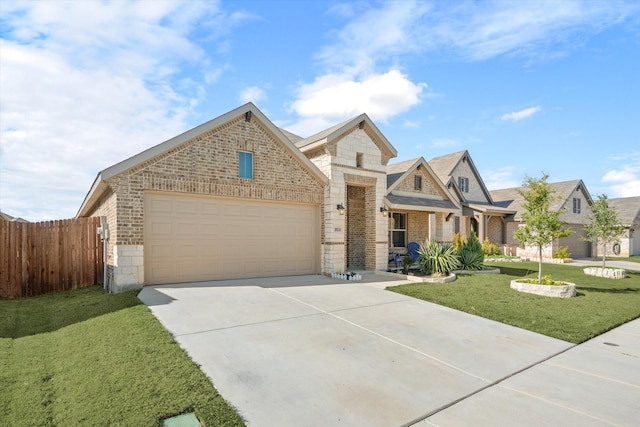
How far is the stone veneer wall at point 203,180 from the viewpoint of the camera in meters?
8.78

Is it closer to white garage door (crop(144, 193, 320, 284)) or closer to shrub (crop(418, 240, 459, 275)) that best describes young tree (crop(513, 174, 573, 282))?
shrub (crop(418, 240, 459, 275))

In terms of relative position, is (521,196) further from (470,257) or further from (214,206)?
(214,206)

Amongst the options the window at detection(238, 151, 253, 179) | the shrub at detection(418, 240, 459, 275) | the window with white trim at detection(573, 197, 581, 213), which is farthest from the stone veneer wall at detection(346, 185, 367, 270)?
the window with white trim at detection(573, 197, 581, 213)

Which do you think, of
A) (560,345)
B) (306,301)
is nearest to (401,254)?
(306,301)

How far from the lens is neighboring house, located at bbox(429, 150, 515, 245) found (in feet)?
79.0

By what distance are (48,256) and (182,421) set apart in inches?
357

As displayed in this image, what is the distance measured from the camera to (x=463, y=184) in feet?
83.5

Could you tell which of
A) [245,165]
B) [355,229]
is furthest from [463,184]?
[245,165]

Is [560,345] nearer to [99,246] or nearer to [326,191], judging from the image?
[326,191]

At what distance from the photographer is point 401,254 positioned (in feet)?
56.4

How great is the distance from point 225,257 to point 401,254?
9660mm

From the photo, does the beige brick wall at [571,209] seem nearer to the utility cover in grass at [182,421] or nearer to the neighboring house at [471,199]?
the neighboring house at [471,199]

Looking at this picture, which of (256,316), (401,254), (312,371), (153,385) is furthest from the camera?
(401,254)

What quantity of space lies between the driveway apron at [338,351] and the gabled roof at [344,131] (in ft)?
20.3
